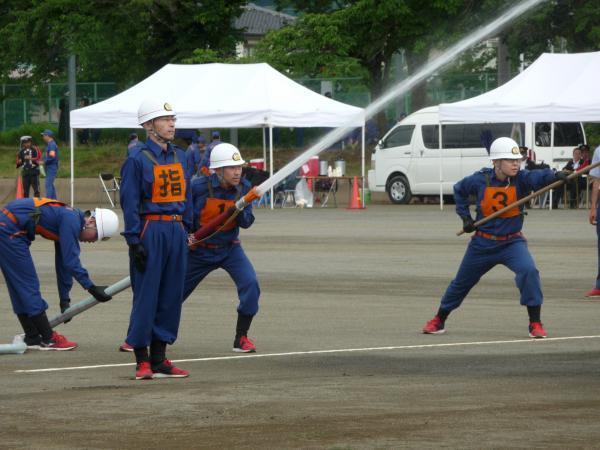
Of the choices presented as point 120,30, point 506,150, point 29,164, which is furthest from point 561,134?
point 506,150

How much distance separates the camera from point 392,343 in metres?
11.8

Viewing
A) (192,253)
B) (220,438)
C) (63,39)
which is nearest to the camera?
(220,438)

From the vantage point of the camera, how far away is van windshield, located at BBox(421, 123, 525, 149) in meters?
33.8

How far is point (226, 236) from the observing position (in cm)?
1122

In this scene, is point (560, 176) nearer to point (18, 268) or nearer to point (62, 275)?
point (62, 275)

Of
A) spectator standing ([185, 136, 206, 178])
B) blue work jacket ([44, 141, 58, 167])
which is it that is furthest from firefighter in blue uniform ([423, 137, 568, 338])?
blue work jacket ([44, 141, 58, 167])

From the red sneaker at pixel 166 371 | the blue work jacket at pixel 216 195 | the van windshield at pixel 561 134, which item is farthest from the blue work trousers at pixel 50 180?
the red sneaker at pixel 166 371

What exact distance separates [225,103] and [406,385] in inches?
922

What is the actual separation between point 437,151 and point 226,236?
77.0ft

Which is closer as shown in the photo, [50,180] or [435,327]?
[435,327]

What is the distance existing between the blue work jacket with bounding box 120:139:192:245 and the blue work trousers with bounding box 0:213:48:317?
193 centimetres

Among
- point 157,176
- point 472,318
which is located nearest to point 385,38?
point 472,318

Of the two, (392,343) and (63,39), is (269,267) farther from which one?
(63,39)

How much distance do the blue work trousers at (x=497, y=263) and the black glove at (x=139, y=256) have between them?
3.80 m
